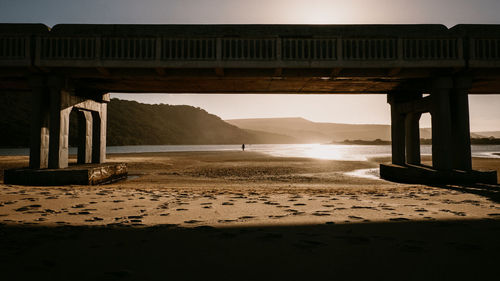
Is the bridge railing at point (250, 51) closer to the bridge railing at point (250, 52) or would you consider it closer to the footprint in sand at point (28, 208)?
the bridge railing at point (250, 52)

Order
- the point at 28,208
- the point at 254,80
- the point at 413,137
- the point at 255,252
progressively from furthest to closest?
the point at 413,137
the point at 254,80
the point at 28,208
the point at 255,252

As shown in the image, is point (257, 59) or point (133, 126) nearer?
point (257, 59)

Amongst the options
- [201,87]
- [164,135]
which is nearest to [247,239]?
[201,87]

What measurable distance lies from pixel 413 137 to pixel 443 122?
12.5ft

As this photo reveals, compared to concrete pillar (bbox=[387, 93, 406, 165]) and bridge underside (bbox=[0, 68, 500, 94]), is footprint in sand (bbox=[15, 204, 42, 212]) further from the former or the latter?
concrete pillar (bbox=[387, 93, 406, 165])

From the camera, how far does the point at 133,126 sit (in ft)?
519

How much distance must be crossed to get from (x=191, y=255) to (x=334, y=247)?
1.84m

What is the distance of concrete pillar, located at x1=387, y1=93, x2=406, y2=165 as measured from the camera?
15641 mm

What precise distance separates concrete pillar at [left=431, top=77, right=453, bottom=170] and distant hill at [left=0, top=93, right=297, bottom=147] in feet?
458

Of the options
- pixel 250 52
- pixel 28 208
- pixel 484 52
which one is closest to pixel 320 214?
pixel 28 208

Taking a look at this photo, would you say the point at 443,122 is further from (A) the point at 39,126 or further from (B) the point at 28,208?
(A) the point at 39,126

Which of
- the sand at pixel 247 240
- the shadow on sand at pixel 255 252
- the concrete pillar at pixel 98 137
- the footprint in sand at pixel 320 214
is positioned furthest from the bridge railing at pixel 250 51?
the shadow on sand at pixel 255 252

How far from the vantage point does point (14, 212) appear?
5.49 meters

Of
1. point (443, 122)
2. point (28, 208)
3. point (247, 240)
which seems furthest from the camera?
point (443, 122)
